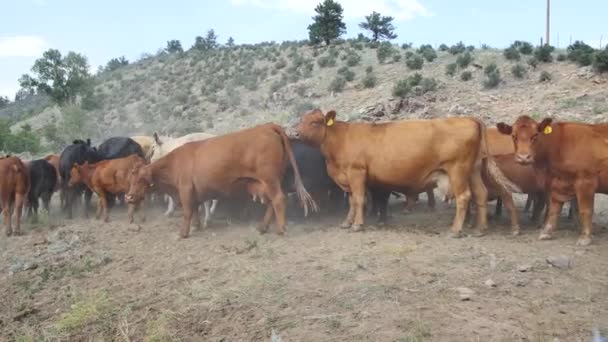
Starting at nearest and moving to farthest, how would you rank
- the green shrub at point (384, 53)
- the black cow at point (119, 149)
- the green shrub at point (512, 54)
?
the black cow at point (119, 149) → the green shrub at point (512, 54) → the green shrub at point (384, 53)

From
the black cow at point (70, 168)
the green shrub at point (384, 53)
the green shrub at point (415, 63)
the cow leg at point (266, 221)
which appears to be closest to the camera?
the cow leg at point (266, 221)

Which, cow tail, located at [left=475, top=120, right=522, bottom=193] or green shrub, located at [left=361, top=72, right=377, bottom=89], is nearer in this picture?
cow tail, located at [left=475, top=120, right=522, bottom=193]

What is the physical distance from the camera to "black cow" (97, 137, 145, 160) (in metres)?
14.5

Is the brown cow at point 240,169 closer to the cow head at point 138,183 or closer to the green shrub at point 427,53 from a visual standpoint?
the cow head at point 138,183

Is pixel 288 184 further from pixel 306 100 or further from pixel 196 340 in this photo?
pixel 306 100

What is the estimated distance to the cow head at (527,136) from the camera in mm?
8633

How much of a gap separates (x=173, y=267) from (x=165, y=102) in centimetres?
3094

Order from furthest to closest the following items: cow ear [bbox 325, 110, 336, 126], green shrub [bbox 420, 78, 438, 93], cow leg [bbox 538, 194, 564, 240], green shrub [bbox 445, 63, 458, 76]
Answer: green shrub [bbox 445, 63, 458, 76], green shrub [bbox 420, 78, 438, 93], cow ear [bbox 325, 110, 336, 126], cow leg [bbox 538, 194, 564, 240]

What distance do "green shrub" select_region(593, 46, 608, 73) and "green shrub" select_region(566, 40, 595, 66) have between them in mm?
579

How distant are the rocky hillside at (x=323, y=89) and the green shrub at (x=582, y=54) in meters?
0.40

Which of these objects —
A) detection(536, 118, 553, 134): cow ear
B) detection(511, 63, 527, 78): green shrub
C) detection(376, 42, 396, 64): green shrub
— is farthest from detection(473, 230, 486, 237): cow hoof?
detection(376, 42, 396, 64): green shrub

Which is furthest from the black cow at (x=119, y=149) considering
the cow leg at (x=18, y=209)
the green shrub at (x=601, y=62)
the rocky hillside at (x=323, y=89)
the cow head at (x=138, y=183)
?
the green shrub at (x=601, y=62)

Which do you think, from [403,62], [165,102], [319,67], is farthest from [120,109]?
[403,62]

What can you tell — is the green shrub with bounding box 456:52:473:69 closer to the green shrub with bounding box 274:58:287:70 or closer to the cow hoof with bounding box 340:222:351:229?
the green shrub with bounding box 274:58:287:70
